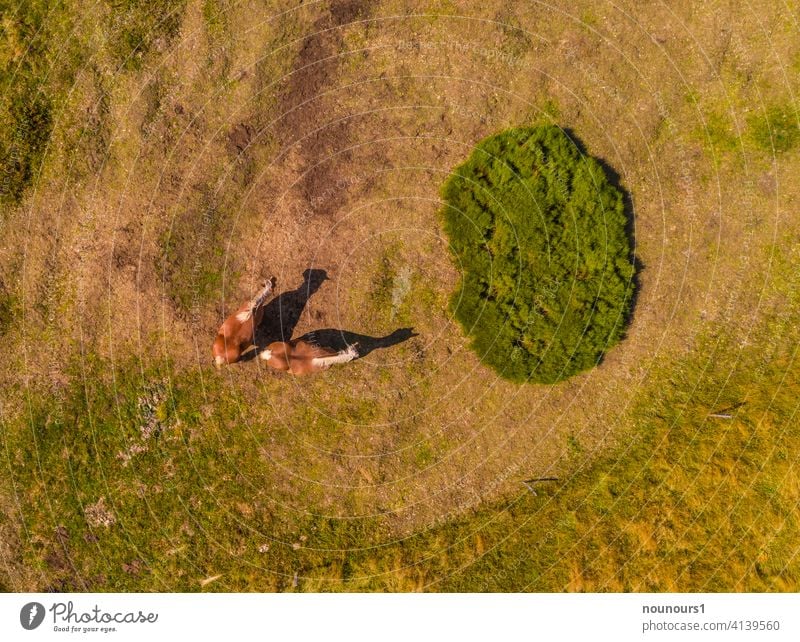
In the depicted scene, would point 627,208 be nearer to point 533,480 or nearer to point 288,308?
point 533,480

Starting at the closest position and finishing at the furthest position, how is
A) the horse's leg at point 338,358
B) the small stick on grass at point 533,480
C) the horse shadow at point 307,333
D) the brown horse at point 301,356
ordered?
the brown horse at point 301,356, the horse's leg at point 338,358, the small stick on grass at point 533,480, the horse shadow at point 307,333

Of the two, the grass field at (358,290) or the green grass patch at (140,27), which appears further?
the green grass patch at (140,27)

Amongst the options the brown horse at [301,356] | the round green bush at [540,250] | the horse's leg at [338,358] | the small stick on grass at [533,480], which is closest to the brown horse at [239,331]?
the brown horse at [301,356]

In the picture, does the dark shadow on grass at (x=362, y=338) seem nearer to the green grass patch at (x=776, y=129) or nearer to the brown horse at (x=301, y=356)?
the brown horse at (x=301, y=356)

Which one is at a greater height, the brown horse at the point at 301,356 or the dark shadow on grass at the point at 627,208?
the dark shadow on grass at the point at 627,208

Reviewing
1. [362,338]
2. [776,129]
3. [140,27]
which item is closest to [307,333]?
[362,338]
